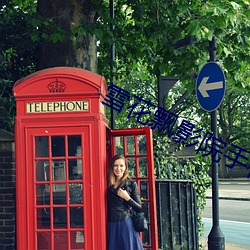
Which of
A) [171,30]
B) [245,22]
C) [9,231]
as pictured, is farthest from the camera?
[171,30]

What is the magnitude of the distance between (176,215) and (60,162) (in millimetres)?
3189

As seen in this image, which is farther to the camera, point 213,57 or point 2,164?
point 213,57

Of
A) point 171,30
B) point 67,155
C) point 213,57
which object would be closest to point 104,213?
point 67,155

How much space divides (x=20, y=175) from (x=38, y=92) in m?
0.93

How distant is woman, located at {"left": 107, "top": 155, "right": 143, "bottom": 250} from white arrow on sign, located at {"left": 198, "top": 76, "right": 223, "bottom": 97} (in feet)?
7.08

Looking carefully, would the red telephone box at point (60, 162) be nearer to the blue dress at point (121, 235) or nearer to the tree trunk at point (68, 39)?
the blue dress at point (121, 235)

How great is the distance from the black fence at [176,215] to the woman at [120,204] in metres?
1.95

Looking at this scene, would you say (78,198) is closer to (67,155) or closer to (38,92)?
(67,155)

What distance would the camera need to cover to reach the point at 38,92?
5934 millimetres

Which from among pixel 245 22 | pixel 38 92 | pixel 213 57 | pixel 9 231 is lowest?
pixel 9 231

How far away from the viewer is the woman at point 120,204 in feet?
20.1

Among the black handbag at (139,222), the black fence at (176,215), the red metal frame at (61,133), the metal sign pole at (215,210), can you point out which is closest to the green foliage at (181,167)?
the black fence at (176,215)

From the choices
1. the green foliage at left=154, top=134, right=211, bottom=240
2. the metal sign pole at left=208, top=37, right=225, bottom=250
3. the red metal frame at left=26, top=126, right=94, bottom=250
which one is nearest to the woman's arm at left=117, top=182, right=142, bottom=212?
the red metal frame at left=26, top=126, right=94, bottom=250

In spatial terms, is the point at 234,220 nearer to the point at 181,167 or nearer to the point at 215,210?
the point at 181,167
